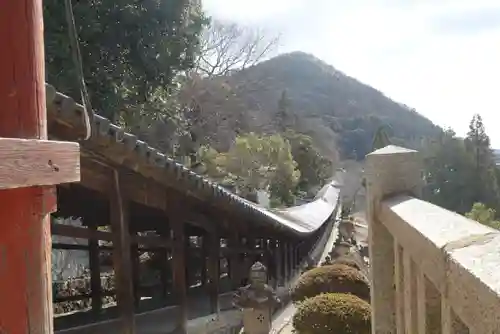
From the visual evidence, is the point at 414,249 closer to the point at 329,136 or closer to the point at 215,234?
the point at 215,234

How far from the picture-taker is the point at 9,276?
174cm

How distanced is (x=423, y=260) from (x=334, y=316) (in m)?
5.76

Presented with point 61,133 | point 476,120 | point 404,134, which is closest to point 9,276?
point 61,133

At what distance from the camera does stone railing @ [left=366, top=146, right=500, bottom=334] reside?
1140mm

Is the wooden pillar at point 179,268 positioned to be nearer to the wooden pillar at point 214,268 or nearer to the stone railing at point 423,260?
the wooden pillar at point 214,268

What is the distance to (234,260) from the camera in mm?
9172

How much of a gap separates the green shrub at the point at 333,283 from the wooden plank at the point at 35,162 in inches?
304

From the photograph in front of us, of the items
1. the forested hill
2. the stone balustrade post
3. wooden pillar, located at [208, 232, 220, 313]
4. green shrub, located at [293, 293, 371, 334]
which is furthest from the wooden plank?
the forested hill

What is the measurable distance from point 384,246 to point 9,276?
2.01 metres

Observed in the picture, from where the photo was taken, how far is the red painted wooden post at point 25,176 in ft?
5.68

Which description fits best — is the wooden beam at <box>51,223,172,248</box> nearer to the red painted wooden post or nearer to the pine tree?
the red painted wooden post

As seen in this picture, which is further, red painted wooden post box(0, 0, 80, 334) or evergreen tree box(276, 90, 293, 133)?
evergreen tree box(276, 90, 293, 133)

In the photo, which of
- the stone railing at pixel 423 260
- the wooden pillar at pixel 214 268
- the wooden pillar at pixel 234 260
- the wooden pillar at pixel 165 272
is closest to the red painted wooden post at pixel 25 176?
the stone railing at pixel 423 260

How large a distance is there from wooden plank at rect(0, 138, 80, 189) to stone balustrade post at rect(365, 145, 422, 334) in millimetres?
1482
